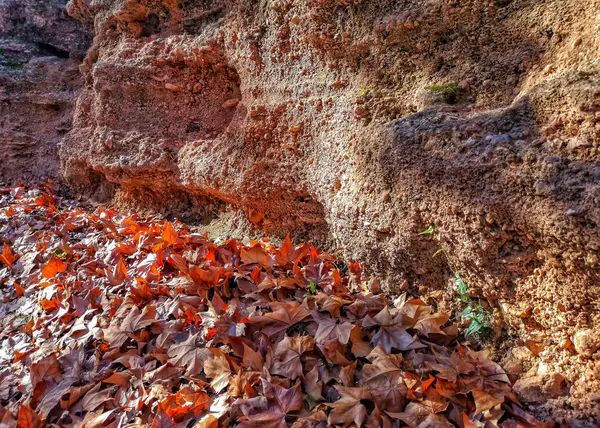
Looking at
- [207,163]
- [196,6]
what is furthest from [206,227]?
A: [196,6]

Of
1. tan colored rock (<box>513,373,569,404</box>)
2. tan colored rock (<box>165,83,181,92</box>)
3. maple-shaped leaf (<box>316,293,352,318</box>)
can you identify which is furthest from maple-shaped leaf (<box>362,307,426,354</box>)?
tan colored rock (<box>165,83,181,92</box>)

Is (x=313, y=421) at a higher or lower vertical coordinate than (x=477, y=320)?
lower

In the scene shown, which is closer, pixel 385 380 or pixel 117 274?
pixel 385 380

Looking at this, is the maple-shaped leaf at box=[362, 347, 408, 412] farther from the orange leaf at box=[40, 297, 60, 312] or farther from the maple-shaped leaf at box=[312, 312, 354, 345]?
the orange leaf at box=[40, 297, 60, 312]

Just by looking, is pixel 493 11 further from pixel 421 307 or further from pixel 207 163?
pixel 207 163

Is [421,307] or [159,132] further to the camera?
[159,132]

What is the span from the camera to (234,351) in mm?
1573

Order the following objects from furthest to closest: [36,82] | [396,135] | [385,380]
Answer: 1. [36,82]
2. [396,135]
3. [385,380]

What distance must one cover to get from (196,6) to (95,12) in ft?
5.20

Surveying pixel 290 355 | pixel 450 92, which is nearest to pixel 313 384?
pixel 290 355

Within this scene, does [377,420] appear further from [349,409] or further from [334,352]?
[334,352]

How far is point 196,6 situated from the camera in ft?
10.8

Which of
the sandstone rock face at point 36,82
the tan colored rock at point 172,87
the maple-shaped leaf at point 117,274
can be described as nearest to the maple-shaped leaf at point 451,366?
the maple-shaped leaf at point 117,274

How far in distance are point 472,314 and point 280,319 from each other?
786 mm
